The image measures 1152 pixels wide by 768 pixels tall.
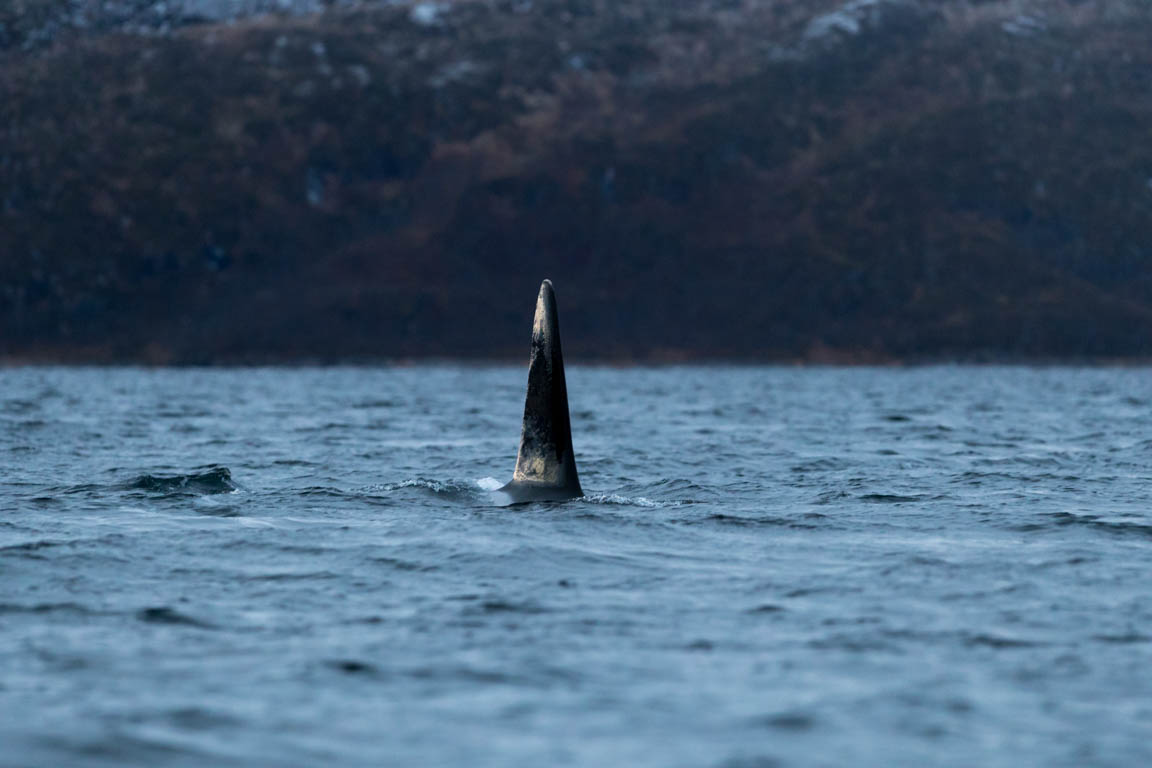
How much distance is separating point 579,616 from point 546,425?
7.45 m

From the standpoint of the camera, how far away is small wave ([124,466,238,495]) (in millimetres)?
27766

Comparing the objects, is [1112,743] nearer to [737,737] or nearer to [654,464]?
[737,737]

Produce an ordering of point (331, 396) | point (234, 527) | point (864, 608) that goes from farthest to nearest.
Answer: point (331, 396) → point (234, 527) → point (864, 608)

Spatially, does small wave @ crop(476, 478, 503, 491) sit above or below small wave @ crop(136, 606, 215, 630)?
above

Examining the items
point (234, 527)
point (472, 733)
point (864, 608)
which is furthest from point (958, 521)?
point (472, 733)

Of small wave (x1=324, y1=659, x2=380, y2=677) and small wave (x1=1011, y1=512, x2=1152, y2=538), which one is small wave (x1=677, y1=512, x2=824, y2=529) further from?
small wave (x1=324, y1=659, x2=380, y2=677)

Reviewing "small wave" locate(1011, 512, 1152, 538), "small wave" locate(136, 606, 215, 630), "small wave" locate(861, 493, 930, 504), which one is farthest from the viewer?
"small wave" locate(861, 493, 930, 504)

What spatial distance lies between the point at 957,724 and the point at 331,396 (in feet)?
256

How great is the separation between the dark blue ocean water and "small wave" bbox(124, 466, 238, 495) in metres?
0.14

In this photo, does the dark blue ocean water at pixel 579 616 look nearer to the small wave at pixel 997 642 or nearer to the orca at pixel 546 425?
the small wave at pixel 997 642

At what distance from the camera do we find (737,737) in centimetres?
1130

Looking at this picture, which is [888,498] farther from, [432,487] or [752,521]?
[432,487]

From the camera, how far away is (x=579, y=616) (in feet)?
52.2

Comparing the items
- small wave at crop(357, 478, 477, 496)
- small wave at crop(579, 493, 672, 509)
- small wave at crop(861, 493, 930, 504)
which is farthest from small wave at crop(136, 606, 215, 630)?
small wave at crop(861, 493, 930, 504)
